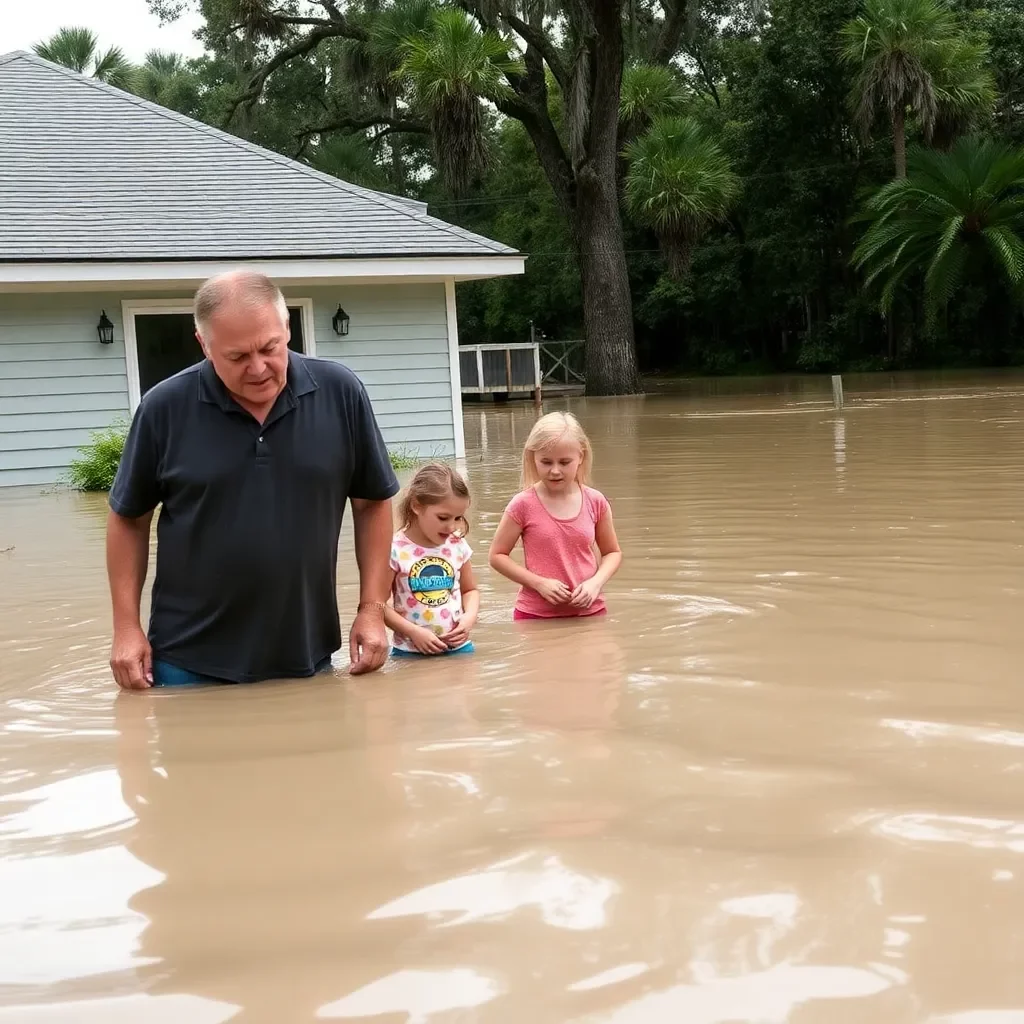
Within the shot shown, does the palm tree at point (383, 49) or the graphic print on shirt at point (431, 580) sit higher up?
the palm tree at point (383, 49)

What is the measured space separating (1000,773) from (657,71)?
30396 millimetres

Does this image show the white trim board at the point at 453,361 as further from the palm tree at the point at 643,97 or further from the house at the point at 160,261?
the palm tree at the point at 643,97

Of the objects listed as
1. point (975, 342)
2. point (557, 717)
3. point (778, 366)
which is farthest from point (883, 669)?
point (778, 366)

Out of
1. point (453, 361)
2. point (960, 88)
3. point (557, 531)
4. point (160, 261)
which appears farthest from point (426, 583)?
point (960, 88)

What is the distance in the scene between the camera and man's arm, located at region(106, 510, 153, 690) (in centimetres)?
416

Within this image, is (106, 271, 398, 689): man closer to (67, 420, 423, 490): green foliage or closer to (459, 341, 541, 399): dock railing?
(67, 420, 423, 490): green foliage

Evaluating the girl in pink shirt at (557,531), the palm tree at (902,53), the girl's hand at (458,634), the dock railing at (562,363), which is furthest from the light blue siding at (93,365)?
the dock railing at (562,363)

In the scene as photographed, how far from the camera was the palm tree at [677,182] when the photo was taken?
28.7 m

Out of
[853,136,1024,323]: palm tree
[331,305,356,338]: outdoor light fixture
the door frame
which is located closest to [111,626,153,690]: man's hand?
the door frame

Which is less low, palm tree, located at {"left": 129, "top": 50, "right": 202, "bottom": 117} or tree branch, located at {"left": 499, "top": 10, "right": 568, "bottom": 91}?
palm tree, located at {"left": 129, "top": 50, "right": 202, "bottom": 117}

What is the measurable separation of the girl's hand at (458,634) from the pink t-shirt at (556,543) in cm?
65

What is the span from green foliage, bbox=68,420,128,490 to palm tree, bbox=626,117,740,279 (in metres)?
16.5

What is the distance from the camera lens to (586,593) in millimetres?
5633

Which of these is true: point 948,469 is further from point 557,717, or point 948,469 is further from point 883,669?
point 557,717
